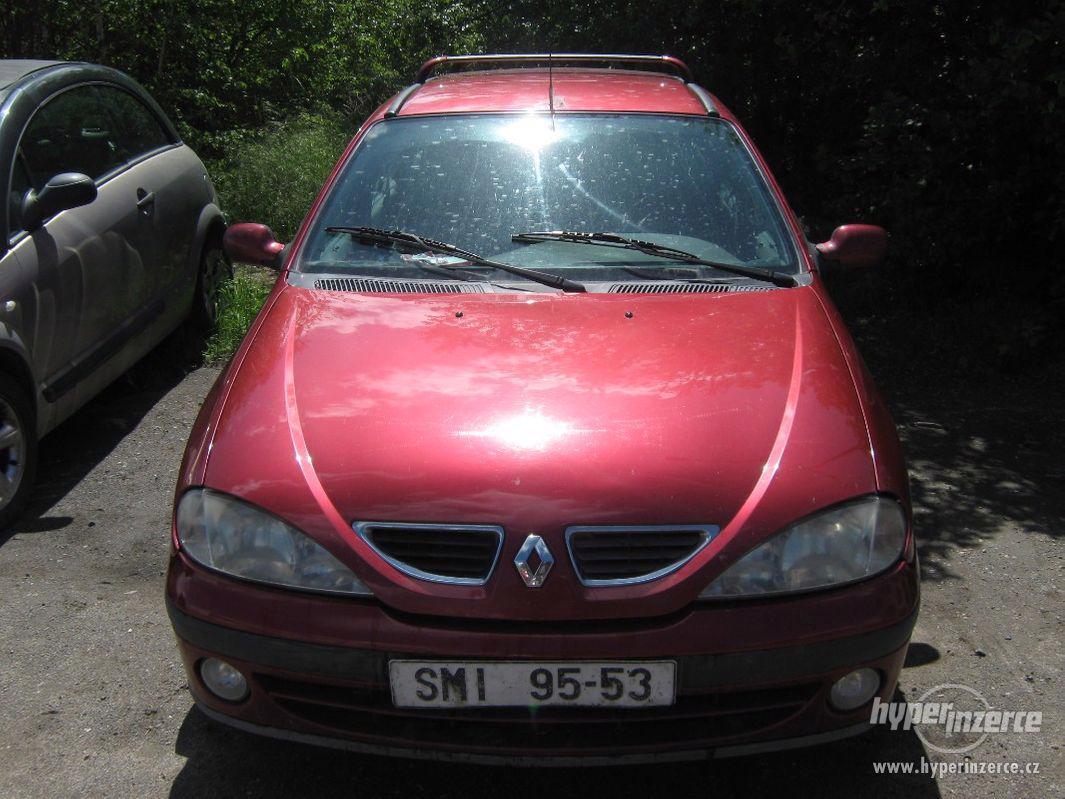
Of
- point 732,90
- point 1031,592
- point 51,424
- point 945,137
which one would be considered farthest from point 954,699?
point 732,90

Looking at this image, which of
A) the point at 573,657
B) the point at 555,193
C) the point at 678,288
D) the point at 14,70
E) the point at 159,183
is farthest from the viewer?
the point at 159,183

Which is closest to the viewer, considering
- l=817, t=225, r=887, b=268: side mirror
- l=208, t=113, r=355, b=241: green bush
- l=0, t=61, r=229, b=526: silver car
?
l=817, t=225, r=887, b=268: side mirror

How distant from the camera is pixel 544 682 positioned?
7.79 feet

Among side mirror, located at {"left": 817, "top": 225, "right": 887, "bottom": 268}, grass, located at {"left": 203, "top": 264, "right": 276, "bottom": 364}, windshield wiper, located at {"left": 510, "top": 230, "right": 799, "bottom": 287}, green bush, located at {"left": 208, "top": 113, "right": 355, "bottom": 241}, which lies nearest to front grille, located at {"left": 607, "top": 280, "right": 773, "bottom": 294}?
windshield wiper, located at {"left": 510, "top": 230, "right": 799, "bottom": 287}

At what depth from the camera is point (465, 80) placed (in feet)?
15.2

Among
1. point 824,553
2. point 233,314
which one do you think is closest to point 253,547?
point 824,553

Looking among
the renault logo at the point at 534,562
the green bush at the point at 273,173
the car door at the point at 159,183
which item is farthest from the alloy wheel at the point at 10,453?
the green bush at the point at 273,173

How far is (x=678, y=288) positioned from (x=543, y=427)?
924 millimetres

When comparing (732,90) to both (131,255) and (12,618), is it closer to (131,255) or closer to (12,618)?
(131,255)

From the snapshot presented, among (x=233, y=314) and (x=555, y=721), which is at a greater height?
(x=555, y=721)

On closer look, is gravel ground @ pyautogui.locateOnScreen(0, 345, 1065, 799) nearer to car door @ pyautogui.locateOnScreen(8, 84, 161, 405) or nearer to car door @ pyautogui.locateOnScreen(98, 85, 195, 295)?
car door @ pyautogui.locateOnScreen(8, 84, 161, 405)

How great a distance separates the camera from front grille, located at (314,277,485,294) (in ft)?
10.9

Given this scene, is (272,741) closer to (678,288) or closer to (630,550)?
(630,550)

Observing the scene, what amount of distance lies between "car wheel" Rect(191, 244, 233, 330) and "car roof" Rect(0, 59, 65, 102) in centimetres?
128
